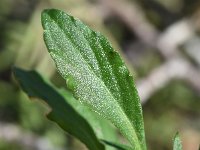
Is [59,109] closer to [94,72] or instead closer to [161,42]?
[94,72]

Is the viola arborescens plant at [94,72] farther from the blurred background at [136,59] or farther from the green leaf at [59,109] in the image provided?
the blurred background at [136,59]

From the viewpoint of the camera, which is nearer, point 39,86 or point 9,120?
point 39,86

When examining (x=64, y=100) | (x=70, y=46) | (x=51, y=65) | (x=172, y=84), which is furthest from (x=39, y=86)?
(x=172, y=84)

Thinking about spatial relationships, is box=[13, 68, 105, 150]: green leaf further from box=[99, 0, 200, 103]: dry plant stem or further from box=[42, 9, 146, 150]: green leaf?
box=[99, 0, 200, 103]: dry plant stem

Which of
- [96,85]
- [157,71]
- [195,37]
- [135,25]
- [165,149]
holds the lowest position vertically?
[96,85]

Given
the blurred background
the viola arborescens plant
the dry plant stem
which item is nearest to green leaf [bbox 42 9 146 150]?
the viola arborescens plant

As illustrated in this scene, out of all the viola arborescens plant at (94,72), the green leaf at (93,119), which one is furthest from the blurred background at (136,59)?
the viola arborescens plant at (94,72)

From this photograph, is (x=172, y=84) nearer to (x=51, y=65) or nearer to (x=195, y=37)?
(x=195, y=37)
